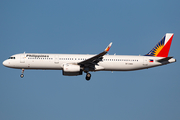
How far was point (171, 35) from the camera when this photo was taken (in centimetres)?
5381

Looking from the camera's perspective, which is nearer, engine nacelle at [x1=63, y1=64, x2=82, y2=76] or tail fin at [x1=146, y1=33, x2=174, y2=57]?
engine nacelle at [x1=63, y1=64, x2=82, y2=76]

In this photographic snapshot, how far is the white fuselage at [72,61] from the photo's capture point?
4762 centimetres

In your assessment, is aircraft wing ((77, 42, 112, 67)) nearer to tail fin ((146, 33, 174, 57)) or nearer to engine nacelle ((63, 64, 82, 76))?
engine nacelle ((63, 64, 82, 76))

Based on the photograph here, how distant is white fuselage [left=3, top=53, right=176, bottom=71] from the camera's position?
47625mm

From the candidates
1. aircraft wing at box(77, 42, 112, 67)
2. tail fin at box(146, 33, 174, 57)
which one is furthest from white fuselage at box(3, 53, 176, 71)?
tail fin at box(146, 33, 174, 57)

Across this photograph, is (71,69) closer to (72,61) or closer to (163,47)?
(72,61)

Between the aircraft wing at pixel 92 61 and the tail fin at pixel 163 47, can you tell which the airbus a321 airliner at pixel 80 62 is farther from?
the tail fin at pixel 163 47

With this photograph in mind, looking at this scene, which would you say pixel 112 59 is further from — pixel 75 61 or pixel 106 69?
pixel 75 61

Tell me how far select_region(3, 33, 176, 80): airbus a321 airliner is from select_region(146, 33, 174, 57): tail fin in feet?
4.99

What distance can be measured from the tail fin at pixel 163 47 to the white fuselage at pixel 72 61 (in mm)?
2235

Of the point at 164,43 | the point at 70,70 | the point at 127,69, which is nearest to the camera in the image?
the point at 70,70

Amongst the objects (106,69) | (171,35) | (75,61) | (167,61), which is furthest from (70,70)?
(171,35)

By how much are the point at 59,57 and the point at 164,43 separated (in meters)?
18.4

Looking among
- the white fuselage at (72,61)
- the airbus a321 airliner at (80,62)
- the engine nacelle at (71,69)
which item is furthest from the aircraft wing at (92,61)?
the white fuselage at (72,61)
